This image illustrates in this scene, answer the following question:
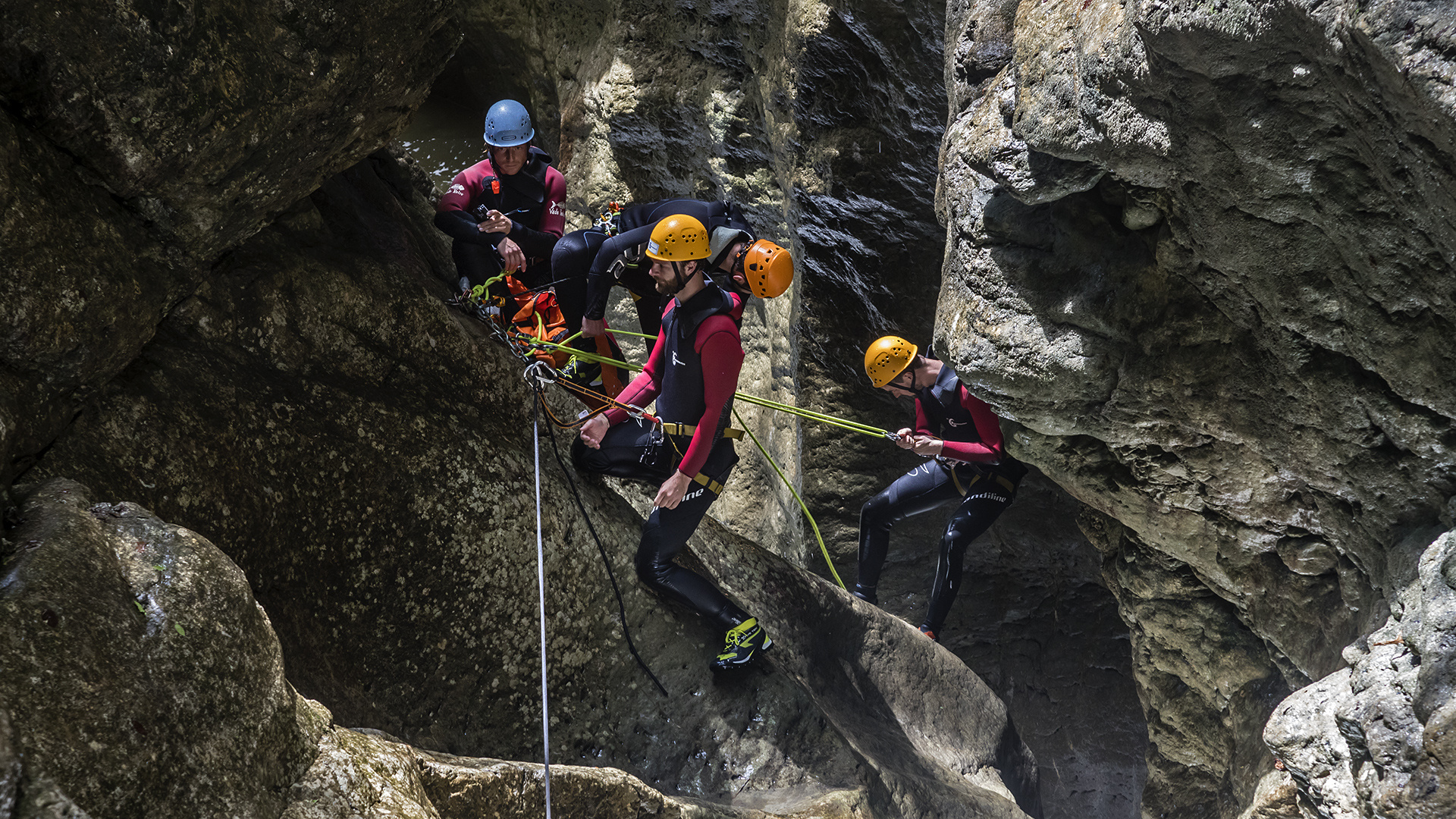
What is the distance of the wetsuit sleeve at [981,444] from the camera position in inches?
209

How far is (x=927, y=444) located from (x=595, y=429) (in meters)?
2.03

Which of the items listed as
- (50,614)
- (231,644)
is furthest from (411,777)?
(50,614)

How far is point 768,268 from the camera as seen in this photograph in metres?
4.43

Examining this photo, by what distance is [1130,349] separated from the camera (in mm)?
4109

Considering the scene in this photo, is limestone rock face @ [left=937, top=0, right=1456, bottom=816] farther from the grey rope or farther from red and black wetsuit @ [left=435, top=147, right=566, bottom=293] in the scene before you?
red and black wetsuit @ [left=435, top=147, right=566, bottom=293]

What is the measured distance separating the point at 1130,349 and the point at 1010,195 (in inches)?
34.4

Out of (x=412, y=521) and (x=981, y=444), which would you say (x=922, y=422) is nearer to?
(x=981, y=444)

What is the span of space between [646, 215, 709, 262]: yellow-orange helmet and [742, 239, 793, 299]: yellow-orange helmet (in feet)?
1.28

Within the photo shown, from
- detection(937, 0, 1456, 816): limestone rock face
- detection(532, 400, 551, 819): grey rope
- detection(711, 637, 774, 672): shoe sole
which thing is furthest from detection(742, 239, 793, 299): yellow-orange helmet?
detection(711, 637, 774, 672): shoe sole

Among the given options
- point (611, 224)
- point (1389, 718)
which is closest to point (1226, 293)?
point (1389, 718)

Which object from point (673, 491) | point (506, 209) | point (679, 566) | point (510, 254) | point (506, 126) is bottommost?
point (679, 566)

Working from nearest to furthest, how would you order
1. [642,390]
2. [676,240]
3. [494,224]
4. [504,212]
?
[676,240] < [642,390] < [494,224] < [504,212]

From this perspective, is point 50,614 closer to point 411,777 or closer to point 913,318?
point 411,777

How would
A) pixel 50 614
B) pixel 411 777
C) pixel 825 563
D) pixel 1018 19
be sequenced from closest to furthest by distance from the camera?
pixel 50 614 → pixel 411 777 → pixel 1018 19 → pixel 825 563
